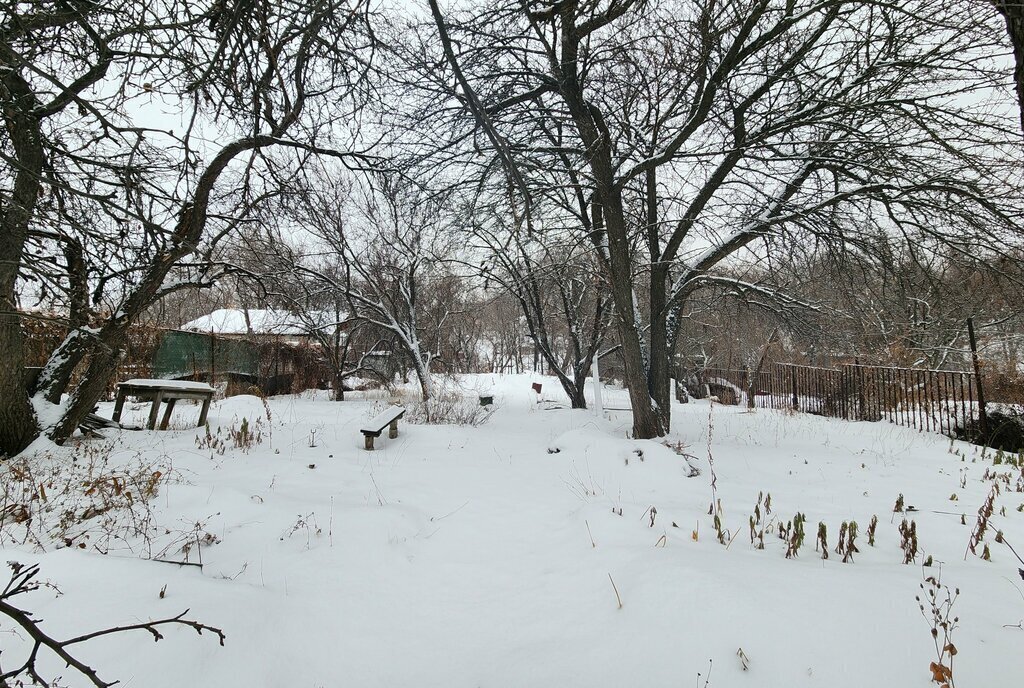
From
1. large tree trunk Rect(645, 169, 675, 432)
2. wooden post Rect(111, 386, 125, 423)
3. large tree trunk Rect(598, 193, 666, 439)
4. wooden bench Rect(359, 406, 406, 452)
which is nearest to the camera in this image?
wooden bench Rect(359, 406, 406, 452)

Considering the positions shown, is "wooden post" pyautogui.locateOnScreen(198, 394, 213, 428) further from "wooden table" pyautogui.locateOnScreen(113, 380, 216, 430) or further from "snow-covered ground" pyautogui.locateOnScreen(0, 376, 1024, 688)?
"snow-covered ground" pyautogui.locateOnScreen(0, 376, 1024, 688)

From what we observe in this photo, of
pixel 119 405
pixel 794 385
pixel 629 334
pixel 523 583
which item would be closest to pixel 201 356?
pixel 119 405

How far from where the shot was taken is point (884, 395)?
10.9 meters

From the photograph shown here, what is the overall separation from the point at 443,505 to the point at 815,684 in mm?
2851

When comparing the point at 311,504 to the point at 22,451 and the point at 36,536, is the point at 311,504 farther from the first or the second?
the point at 22,451

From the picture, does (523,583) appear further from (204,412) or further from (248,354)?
(248,354)

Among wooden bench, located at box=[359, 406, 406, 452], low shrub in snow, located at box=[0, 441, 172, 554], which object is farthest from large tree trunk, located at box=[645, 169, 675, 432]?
low shrub in snow, located at box=[0, 441, 172, 554]

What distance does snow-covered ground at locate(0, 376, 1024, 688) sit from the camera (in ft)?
6.20

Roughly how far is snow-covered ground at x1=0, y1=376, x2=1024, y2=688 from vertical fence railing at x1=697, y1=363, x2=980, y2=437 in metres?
5.13

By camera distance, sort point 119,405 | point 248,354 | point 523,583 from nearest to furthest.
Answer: point 523,583
point 119,405
point 248,354

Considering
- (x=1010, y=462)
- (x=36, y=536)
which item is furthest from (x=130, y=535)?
(x=1010, y=462)

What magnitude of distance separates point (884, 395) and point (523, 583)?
39.9 ft

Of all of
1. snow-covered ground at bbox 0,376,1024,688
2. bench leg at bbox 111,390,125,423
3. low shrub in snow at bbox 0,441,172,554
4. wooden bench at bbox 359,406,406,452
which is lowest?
snow-covered ground at bbox 0,376,1024,688

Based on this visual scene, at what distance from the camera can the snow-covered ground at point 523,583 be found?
1.89 m
